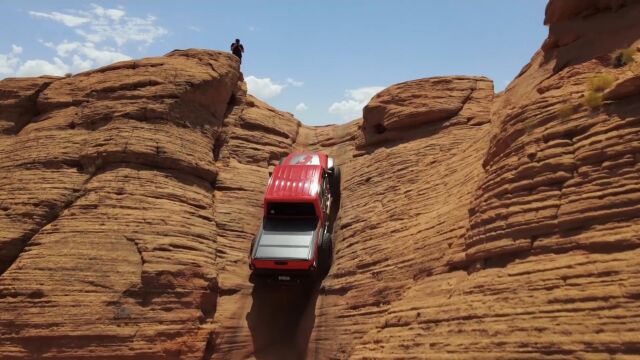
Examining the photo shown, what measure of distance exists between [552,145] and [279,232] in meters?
7.17

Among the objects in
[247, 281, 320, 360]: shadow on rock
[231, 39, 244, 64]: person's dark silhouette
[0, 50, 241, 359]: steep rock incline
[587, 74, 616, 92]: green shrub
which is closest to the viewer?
[587, 74, 616, 92]: green shrub

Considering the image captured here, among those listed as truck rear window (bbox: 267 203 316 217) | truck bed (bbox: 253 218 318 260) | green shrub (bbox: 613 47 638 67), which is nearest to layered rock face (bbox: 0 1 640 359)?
green shrub (bbox: 613 47 638 67)

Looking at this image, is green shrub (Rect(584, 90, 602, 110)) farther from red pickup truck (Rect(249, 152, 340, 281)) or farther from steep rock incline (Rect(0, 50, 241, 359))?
steep rock incline (Rect(0, 50, 241, 359))

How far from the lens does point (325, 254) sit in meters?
13.9

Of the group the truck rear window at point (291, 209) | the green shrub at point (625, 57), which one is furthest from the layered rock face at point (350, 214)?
the truck rear window at point (291, 209)

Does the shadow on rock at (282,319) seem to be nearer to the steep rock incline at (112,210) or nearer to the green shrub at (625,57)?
the steep rock incline at (112,210)

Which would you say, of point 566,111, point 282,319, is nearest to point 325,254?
point 282,319

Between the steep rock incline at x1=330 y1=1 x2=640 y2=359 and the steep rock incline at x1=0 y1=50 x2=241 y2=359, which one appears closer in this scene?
the steep rock incline at x1=330 y1=1 x2=640 y2=359

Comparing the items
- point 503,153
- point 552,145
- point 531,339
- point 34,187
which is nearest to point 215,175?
point 34,187

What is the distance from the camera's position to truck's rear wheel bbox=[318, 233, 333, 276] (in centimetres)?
1379

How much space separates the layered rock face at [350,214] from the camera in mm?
7617

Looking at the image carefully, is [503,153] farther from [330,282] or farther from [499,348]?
[330,282]

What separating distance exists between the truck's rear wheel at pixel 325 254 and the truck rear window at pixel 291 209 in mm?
765

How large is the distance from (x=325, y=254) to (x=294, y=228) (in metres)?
1.11
